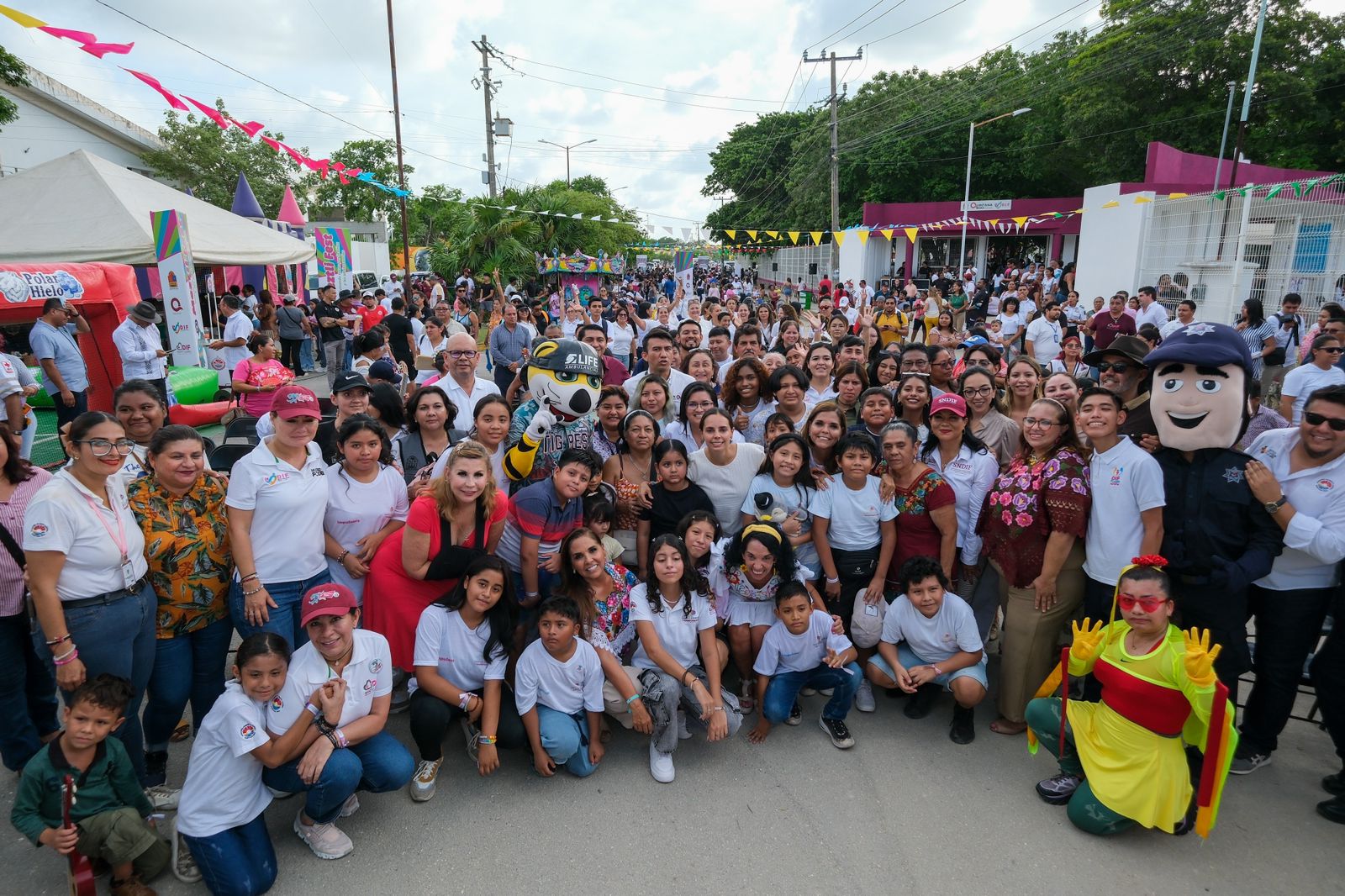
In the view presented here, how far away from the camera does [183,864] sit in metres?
2.83

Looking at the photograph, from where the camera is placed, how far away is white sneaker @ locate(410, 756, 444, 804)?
3289 mm

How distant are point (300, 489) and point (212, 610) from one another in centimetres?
62

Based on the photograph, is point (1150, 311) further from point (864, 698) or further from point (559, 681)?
point (559, 681)

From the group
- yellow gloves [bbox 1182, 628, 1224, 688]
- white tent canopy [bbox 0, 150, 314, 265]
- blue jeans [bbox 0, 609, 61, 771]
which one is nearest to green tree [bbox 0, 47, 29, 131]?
white tent canopy [bbox 0, 150, 314, 265]

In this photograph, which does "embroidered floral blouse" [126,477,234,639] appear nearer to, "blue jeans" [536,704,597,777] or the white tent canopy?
"blue jeans" [536,704,597,777]

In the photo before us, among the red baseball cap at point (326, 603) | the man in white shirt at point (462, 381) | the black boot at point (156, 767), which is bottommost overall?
the black boot at point (156, 767)

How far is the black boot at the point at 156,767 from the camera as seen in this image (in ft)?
10.6

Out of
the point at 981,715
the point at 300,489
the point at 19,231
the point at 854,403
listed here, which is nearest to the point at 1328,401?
the point at 981,715

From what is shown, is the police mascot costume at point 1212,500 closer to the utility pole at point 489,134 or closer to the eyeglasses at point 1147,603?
the eyeglasses at point 1147,603

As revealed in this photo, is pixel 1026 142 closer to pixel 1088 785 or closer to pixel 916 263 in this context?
pixel 916 263

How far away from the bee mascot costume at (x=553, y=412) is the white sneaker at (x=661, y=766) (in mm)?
1590

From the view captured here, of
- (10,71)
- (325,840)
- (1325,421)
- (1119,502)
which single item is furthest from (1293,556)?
(10,71)

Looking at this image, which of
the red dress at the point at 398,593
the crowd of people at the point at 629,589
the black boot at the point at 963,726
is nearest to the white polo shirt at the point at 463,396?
the crowd of people at the point at 629,589

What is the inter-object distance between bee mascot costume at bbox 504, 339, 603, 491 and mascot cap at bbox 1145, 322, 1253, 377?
2.79m
